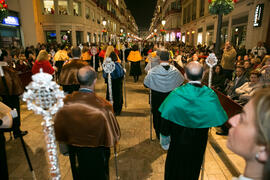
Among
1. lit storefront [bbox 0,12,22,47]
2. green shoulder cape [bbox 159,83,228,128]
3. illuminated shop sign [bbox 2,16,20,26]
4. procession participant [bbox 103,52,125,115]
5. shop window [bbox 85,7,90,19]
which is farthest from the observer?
shop window [bbox 85,7,90,19]

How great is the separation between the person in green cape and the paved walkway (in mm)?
903

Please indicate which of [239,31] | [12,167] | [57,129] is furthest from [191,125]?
[239,31]

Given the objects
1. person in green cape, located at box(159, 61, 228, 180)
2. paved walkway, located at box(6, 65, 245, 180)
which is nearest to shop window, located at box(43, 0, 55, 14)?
paved walkway, located at box(6, 65, 245, 180)

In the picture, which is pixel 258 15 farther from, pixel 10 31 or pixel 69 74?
pixel 10 31

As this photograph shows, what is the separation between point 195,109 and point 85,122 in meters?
1.42

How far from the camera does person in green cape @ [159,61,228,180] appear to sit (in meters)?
2.47

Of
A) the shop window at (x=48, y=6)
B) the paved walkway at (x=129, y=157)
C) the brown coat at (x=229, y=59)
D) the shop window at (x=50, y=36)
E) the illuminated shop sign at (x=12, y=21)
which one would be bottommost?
the paved walkway at (x=129, y=157)

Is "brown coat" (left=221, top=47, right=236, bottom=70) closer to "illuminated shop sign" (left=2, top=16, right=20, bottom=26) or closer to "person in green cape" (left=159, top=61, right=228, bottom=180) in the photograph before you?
"person in green cape" (left=159, top=61, right=228, bottom=180)

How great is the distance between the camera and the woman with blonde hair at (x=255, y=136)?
0.99m

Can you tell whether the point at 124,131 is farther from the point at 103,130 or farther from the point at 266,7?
the point at 266,7

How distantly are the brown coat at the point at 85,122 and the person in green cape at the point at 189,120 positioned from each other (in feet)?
2.67

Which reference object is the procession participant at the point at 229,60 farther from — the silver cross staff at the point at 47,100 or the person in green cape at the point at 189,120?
the silver cross staff at the point at 47,100

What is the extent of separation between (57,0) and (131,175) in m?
24.8

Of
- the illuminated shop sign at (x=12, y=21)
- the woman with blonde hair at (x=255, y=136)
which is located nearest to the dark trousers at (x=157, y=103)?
the woman with blonde hair at (x=255, y=136)
